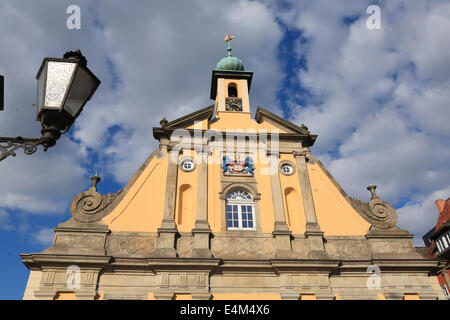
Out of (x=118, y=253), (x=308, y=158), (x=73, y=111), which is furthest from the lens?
(x=308, y=158)

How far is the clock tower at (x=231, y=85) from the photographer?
17.2 metres

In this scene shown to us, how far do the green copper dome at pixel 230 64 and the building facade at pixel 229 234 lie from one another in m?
6.07

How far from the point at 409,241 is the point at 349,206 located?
2.55 m

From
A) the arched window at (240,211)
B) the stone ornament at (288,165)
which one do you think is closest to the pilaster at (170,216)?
the arched window at (240,211)

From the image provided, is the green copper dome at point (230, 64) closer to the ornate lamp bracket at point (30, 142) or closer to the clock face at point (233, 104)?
the clock face at point (233, 104)

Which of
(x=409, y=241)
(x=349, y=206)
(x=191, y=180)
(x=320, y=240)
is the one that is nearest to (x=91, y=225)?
(x=191, y=180)

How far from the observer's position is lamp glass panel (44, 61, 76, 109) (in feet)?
10.4

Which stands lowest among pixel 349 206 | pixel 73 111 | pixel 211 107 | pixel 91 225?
pixel 73 111

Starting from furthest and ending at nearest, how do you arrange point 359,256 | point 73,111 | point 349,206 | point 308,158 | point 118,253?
point 308,158 < point 349,206 < point 359,256 < point 118,253 < point 73,111

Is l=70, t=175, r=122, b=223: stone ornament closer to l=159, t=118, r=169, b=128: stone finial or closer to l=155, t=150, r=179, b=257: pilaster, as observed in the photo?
l=155, t=150, r=179, b=257: pilaster

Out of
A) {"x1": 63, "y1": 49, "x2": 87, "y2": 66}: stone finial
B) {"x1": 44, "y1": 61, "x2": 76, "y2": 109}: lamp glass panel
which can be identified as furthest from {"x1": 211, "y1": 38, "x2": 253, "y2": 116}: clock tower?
{"x1": 44, "y1": 61, "x2": 76, "y2": 109}: lamp glass panel

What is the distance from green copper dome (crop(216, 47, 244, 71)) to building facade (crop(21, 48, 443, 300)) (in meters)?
6.07

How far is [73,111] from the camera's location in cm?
325

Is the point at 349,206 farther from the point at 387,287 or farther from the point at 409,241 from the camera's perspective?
the point at 387,287
